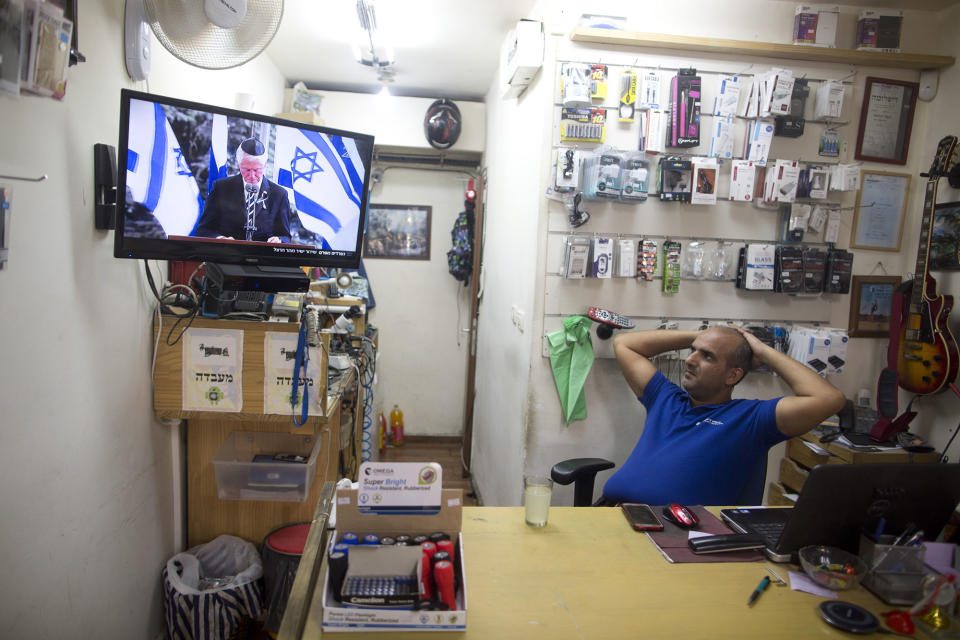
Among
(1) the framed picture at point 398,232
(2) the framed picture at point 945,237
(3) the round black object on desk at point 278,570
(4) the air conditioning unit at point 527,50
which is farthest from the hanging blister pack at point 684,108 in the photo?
(1) the framed picture at point 398,232

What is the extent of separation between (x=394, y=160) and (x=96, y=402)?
328cm

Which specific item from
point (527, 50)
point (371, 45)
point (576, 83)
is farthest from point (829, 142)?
point (371, 45)

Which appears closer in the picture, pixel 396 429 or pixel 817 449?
pixel 817 449

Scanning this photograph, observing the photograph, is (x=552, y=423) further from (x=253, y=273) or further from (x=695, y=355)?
(x=253, y=273)

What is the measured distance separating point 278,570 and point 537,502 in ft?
4.11

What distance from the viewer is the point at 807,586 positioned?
1.27 meters

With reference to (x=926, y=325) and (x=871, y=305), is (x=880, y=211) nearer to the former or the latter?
(x=871, y=305)

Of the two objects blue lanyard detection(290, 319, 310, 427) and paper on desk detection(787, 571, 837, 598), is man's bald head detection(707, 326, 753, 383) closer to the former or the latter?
paper on desk detection(787, 571, 837, 598)

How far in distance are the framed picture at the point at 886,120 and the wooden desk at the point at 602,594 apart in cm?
214

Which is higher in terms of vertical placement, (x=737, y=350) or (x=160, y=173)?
(x=160, y=173)

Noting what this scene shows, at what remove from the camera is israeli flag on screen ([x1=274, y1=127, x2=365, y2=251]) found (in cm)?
189

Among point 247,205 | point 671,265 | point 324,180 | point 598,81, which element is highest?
point 598,81

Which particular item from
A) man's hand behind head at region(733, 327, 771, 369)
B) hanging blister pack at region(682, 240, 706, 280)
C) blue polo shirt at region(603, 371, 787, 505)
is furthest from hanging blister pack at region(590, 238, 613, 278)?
blue polo shirt at region(603, 371, 787, 505)

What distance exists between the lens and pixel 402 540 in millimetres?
1143
